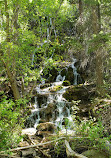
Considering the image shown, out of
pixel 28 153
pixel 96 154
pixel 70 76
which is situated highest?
pixel 70 76

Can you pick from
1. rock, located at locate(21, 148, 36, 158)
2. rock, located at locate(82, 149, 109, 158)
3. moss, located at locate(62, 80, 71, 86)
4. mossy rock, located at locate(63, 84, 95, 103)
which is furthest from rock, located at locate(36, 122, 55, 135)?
moss, located at locate(62, 80, 71, 86)

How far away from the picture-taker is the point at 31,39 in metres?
8.10

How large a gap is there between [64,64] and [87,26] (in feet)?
21.0

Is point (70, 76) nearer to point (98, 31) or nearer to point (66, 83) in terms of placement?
point (66, 83)

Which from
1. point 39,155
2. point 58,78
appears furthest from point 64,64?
point 39,155

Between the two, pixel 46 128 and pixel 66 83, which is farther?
pixel 66 83

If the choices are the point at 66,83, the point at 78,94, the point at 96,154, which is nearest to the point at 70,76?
the point at 66,83

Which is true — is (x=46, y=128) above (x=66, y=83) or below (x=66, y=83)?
below

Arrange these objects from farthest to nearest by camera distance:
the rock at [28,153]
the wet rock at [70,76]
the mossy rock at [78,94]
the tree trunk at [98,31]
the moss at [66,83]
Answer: the wet rock at [70,76], the moss at [66,83], the mossy rock at [78,94], the tree trunk at [98,31], the rock at [28,153]

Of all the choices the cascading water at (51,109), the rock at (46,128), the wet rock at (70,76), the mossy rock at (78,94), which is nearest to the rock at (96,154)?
the rock at (46,128)

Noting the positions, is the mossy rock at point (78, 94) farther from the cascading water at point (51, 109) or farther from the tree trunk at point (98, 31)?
the tree trunk at point (98, 31)

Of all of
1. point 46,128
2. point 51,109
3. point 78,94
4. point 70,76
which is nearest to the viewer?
point 46,128

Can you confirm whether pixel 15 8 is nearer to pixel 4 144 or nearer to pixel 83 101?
pixel 4 144

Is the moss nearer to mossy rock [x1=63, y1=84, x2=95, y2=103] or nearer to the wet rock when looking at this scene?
the wet rock
